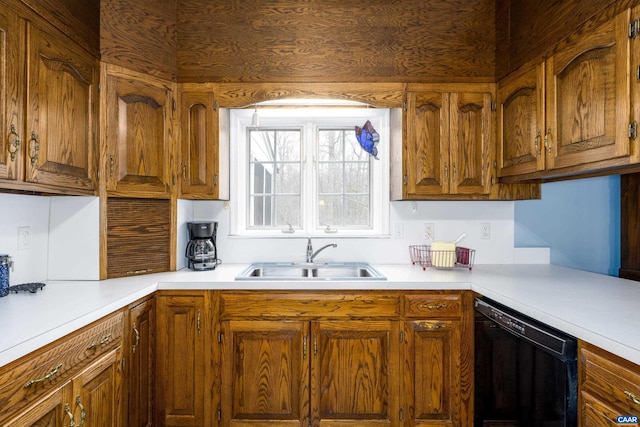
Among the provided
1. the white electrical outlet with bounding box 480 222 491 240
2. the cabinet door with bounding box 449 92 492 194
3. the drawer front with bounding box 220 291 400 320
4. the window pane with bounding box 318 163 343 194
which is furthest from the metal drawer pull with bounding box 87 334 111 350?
the white electrical outlet with bounding box 480 222 491 240

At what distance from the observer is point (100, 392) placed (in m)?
1.43

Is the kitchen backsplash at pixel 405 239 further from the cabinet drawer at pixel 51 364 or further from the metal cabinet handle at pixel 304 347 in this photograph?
the cabinet drawer at pixel 51 364

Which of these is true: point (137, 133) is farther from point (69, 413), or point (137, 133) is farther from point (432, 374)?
point (432, 374)

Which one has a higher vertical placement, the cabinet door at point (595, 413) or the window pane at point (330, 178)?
the window pane at point (330, 178)

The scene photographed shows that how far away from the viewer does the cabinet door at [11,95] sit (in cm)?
135

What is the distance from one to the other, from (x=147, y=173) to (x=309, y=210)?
1.09m

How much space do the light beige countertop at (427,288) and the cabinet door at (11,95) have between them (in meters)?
0.55

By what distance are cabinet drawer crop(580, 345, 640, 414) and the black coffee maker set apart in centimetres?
188

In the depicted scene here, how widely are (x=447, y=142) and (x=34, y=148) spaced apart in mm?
2073

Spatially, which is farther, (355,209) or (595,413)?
(355,209)

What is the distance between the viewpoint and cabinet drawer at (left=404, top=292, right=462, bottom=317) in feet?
6.35

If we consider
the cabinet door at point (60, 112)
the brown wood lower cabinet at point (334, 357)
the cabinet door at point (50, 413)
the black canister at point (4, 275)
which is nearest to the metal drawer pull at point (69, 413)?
the cabinet door at point (50, 413)

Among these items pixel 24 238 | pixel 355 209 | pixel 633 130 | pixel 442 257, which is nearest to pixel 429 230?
pixel 442 257

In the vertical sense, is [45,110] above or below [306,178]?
above
